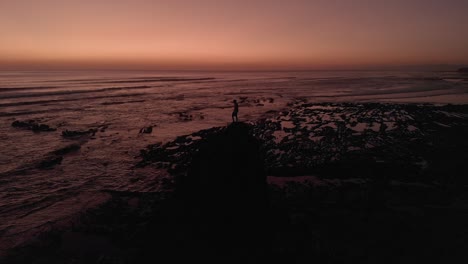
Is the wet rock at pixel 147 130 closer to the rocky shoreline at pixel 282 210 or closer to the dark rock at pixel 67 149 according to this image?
the dark rock at pixel 67 149

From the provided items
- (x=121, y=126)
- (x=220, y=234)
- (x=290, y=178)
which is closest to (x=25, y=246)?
(x=220, y=234)

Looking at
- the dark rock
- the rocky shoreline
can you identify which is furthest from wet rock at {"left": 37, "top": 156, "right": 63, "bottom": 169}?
the rocky shoreline

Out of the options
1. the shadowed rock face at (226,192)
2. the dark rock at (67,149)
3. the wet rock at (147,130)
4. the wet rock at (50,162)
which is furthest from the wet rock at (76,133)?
the shadowed rock face at (226,192)

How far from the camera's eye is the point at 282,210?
9.96 m

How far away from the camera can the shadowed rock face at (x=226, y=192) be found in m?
7.46

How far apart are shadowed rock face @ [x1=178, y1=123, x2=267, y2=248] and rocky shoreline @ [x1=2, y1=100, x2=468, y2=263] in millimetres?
27

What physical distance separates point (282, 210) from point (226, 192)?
2988mm

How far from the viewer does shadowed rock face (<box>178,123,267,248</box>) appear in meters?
7.46

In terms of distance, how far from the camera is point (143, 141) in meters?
22.4

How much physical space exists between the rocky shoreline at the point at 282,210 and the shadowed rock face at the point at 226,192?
27 mm

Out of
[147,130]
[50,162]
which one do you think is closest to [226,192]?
[50,162]

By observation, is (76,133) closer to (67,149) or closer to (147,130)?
(67,149)

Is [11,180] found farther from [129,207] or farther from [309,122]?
[309,122]

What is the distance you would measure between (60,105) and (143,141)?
24248mm
